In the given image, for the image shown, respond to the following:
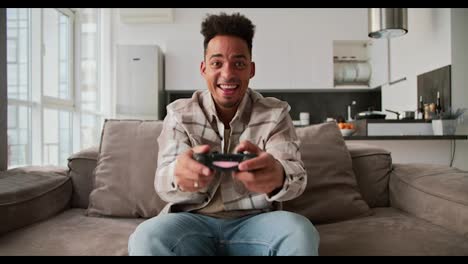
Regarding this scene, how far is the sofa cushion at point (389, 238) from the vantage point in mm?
1133

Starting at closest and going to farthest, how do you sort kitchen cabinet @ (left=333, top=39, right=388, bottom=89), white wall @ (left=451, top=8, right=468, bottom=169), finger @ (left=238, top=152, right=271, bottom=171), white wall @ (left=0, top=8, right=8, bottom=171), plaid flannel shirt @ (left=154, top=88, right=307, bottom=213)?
finger @ (left=238, top=152, right=271, bottom=171), plaid flannel shirt @ (left=154, top=88, right=307, bottom=213), white wall @ (left=0, top=8, right=8, bottom=171), white wall @ (left=451, top=8, right=468, bottom=169), kitchen cabinet @ (left=333, top=39, right=388, bottom=89)

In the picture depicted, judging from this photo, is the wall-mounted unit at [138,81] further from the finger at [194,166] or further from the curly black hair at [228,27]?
the finger at [194,166]

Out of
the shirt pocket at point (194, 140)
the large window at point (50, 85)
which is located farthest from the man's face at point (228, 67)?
the large window at point (50, 85)

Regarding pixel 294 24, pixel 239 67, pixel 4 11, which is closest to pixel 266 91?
pixel 294 24

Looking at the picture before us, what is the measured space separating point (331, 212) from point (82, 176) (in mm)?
1044

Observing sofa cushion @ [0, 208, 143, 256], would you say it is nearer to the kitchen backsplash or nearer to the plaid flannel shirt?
the plaid flannel shirt

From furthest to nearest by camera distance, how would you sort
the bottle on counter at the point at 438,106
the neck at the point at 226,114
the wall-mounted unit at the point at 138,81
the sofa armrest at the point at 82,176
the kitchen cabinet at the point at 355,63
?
1. the kitchen cabinet at the point at 355,63
2. the wall-mounted unit at the point at 138,81
3. the bottle on counter at the point at 438,106
4. the sofa armrest at the point at 82,176
5. the neck at the point at 226,114

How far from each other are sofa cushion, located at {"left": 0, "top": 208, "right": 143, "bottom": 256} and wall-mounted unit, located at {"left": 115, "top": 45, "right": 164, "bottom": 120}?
3.53m

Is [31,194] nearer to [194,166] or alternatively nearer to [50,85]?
[194,166]

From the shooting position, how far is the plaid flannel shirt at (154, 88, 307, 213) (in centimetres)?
112

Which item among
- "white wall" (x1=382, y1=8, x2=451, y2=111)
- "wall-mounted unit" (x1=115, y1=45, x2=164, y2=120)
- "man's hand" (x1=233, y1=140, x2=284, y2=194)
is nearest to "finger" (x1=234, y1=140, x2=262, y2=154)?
"man's hand" (x1=233, y1=140, x2=284, y2=194)

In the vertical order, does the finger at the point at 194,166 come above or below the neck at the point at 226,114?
below

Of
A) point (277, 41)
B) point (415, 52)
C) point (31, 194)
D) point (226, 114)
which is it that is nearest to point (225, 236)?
point (226, 114)

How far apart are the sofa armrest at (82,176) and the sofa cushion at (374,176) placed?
1.14m
